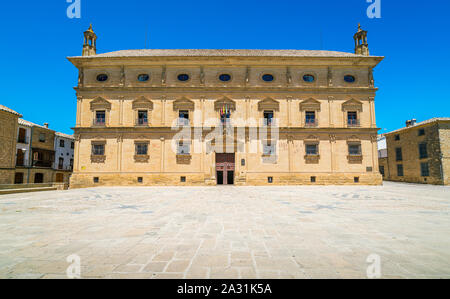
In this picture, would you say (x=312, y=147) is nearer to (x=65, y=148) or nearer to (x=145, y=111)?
(x=145, y=111)

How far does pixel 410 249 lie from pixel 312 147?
1881cm

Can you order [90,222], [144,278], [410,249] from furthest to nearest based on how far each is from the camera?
[90,222] < [410,249] < [144,278]

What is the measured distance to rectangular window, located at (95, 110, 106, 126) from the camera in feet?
69.7

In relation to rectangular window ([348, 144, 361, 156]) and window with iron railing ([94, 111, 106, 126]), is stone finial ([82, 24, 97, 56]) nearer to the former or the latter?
window with iron railing ([94, 111, 106, 126])

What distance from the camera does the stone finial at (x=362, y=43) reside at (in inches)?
900

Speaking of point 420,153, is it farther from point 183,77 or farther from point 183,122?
point 183,77

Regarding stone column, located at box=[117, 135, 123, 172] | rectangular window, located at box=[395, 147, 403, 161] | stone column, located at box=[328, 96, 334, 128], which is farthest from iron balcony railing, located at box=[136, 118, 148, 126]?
rectangular window, located at box=[395, 147, 403, 161]

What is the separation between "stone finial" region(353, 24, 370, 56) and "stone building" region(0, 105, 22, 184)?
3647 centimetres

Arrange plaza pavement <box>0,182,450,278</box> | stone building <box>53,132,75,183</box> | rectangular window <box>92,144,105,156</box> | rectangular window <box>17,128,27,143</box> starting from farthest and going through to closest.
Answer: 1. stone building <box>53,132,75,183</box>
2. rectangular window <box>17,128,27,143</box>
3. rectangular window <box>92,144,105,156</box>
4. plaza pavement <box>0,182,450,278</box>

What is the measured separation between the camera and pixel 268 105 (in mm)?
21391

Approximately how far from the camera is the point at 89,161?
20812mm

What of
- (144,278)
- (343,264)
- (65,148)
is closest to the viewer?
(144,278)

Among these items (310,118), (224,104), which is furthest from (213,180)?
(310,118)
